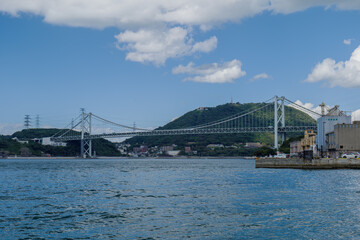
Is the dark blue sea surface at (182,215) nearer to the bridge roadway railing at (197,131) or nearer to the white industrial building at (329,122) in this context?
the white industrial building at (329,122)

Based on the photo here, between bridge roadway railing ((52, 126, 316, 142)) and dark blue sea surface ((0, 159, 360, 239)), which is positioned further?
bridge roadway railing ((52, 126, 316, 142))

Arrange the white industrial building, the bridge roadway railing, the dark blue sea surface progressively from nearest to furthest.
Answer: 1. the dark blue sea surface
2. the white industrial building
3. the bridge roadway railing

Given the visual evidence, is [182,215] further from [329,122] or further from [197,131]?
[197,131]

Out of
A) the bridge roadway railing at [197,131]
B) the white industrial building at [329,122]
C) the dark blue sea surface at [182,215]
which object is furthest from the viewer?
the bridge roadway railing at [197,131]

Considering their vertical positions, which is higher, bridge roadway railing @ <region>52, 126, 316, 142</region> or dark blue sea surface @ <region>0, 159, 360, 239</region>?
bridge roadway railing @ <region>52, 126, 316, 142</region>

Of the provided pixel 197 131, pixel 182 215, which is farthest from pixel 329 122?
pixel 182 215

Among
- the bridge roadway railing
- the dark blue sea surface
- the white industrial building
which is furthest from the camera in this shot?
the bridge roadway railing

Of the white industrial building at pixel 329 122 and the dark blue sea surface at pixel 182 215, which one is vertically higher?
the white industrial building at pixel 329 122

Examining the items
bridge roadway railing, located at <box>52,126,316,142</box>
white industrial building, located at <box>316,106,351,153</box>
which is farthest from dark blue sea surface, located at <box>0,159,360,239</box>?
bridge roadway railing, located at <box>52,126,316,142</box>

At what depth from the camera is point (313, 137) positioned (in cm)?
10881

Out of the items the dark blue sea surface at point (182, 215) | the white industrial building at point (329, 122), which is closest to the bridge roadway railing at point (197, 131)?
the white industrial building at point (329, 122)

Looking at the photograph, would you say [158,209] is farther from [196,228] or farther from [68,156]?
[68,156]

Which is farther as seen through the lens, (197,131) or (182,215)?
(197,131)

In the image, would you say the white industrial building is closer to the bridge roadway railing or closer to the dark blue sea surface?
the bridge roadway railing
